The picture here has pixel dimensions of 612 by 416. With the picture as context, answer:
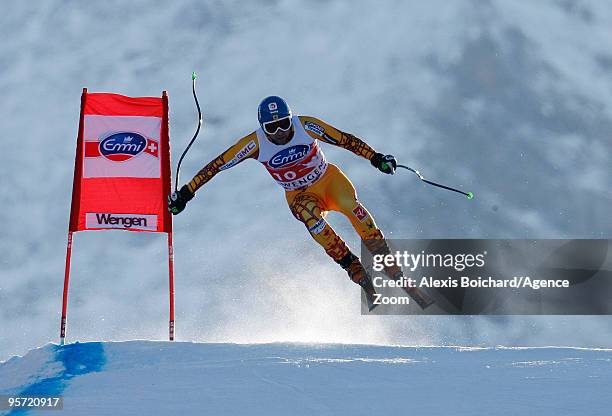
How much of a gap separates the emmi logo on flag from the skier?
725 millimetres

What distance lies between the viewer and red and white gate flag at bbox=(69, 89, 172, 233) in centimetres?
859

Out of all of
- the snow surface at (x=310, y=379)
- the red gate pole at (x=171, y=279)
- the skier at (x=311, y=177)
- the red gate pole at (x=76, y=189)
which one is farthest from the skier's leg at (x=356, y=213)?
the red gate pole at (x=76, y=189)

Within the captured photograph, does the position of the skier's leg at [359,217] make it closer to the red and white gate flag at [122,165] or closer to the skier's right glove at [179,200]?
the skier's right glove at [179,200]

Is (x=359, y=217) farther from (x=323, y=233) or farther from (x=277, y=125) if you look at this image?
(x=277, y=125)

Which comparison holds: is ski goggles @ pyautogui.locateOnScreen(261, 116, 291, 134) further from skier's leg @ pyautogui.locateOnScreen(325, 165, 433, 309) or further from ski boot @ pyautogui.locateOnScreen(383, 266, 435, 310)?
ski boot @ pyautogui.locateOnScreen(383, 266, 435, 310)

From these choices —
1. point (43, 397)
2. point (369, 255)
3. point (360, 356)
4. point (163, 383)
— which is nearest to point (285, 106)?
point (369, 255)

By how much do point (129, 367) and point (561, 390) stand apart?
3406mm

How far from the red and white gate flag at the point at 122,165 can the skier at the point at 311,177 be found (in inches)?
30.3

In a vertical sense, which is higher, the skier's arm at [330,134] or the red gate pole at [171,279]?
the skier's arm at [330,134]

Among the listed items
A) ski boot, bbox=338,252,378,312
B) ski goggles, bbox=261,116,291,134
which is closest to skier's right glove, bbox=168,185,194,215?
ski goggles, bbox=261,116,291,134

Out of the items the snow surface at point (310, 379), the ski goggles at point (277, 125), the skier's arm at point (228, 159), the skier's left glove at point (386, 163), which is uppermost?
the ski goggles at point (277, 125)

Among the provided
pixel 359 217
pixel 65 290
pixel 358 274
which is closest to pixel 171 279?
pixel 65 290

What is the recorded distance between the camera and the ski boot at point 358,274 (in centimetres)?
804

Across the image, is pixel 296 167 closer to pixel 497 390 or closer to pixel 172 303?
pixel 172 303
